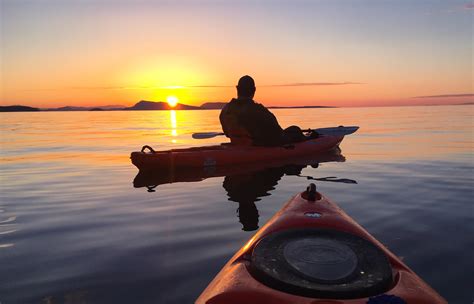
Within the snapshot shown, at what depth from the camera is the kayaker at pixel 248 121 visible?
10.1 m

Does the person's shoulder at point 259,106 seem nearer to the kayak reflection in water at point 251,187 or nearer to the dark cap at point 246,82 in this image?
the dark cap at point 246,82

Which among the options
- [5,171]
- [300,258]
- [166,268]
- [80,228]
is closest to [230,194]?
[80,228]

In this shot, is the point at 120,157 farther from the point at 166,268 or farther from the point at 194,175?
the point at 166,268

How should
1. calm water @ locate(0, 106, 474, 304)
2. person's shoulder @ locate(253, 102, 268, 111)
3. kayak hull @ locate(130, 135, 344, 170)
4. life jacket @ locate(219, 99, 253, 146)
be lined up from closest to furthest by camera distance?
calm water @ locate(0, 106, 474, 304) < kayak hull @ locate(130, 135, 344, 170) < person's shoulder @ locate(253, 102, 268, 111) < life jacket @ locate(219, 99, 253, 146)

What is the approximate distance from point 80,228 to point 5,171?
21.6 ft

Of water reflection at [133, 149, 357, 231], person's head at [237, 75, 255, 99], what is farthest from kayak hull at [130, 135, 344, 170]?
person's head at [237, 75, 255, 99]

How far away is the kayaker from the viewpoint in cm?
1015

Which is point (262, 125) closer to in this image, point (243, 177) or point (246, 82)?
point (246, 82)

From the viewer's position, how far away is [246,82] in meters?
10.1

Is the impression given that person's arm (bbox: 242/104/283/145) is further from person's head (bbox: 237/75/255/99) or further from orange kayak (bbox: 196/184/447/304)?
orange kayak (bbox: 196/184/447/304)

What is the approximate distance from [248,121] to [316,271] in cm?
815

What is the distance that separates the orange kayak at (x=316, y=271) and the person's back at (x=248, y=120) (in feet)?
23.9

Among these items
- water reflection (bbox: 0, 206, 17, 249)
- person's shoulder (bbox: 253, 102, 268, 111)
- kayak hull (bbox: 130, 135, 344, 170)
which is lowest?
water reflection (bbox: 0, 206, 17, 249)

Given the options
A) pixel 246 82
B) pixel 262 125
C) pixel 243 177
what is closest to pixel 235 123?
pixel 262 125
